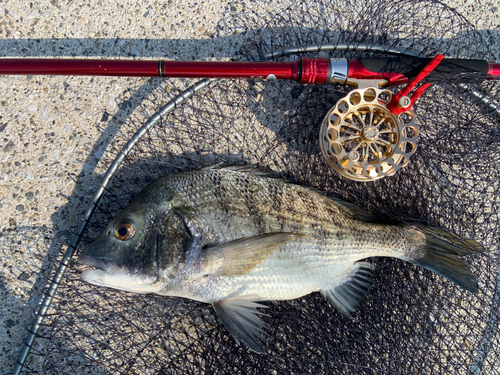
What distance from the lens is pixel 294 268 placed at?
203cm

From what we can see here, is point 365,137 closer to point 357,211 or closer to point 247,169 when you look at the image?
point 357,211

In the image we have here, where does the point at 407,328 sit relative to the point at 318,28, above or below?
below

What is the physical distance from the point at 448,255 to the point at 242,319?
1.35 metres

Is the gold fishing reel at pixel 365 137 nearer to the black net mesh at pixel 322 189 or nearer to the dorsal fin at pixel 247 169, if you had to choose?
the black net mesh at pixel 322 189

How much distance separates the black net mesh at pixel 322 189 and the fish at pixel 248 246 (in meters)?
0.19

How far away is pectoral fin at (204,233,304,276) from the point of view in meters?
1.90

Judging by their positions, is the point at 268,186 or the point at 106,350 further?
the point at 106,350

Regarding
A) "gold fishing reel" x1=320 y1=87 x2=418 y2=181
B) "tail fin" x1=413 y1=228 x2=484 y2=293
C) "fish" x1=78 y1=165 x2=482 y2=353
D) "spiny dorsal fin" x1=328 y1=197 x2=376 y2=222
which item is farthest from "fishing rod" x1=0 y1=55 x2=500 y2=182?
"tail fin" x1=413 y1=228 x2=484 y2=293

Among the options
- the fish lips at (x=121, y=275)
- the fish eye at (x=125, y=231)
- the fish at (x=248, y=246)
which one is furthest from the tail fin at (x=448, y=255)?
the fish eye at (x=125, y=231)

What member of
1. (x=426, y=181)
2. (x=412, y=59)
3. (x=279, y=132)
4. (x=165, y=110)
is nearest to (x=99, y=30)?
(x=165, y=110)

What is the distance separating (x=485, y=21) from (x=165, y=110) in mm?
2484

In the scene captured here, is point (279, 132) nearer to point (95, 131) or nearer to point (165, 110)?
point (165, 110)

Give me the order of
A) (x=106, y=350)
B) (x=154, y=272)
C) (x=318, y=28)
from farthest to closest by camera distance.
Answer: (x=318, y=28), (x=106, y=350), (x=154, y=272)

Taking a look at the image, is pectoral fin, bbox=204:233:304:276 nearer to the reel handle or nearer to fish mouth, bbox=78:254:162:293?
fish mouth, bbox=78:254:162:293
